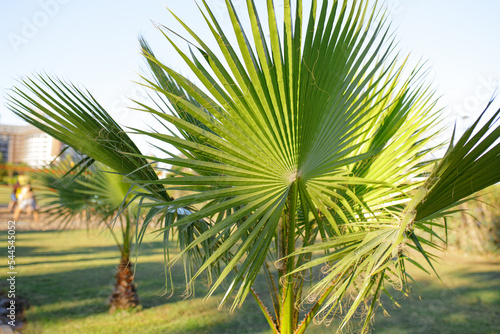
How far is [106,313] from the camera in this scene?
4969mm

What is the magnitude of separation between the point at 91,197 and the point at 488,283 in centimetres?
727

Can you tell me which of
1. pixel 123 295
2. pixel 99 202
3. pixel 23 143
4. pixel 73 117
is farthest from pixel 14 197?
pixel 23 143

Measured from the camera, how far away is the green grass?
4551mm

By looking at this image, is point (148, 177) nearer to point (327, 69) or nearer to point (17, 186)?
point (327, 69)

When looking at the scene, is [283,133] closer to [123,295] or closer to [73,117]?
[73,117]

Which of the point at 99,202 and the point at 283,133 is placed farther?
the point at 99,202

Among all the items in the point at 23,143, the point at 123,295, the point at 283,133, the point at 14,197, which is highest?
the point at 23,143

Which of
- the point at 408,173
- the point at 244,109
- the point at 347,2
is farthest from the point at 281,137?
the point at 408,173

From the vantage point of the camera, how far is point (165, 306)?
17.7 ft

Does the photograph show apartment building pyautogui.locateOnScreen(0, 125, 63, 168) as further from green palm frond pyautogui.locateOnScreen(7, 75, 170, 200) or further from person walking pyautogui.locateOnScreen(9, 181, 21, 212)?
green palm frond pyautogui.locateOnScreen(7, 75, 170, 200)

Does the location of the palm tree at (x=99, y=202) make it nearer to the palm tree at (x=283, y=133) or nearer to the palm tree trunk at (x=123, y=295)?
the palm tree trunk at (x=123, y=295)

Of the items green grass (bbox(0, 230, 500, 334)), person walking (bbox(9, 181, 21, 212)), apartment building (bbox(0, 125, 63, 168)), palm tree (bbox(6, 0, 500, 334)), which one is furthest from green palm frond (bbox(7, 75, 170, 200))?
apartment building (bbox(0, 125, 63, 168))

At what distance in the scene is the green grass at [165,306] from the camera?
4.55m

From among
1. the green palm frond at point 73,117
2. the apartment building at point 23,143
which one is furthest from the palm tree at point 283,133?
the apartment building at point 23,143
